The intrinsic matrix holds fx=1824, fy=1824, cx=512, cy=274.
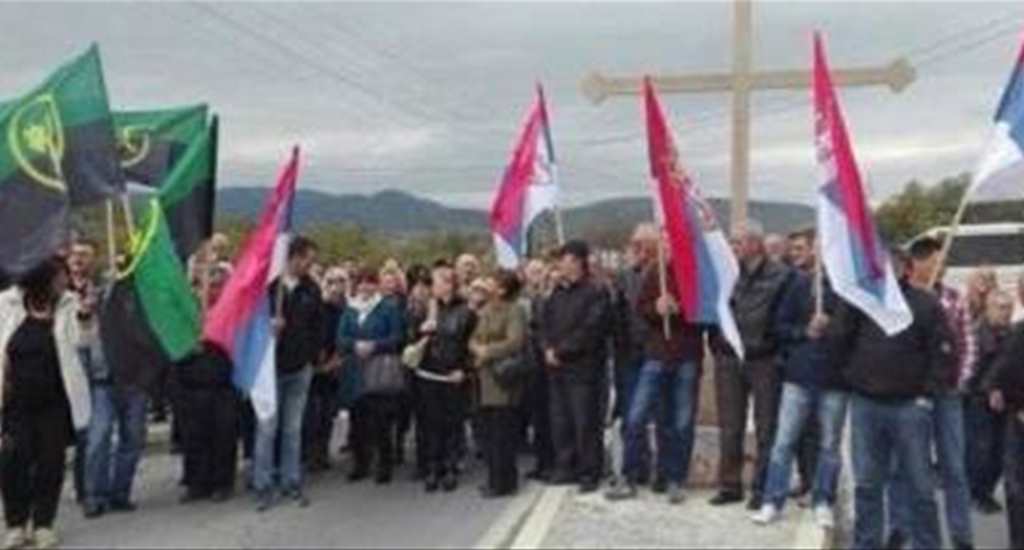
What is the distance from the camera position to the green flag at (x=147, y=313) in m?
12.0

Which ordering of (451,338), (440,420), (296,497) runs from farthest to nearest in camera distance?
(440,420) → (451,338) → (296,497)

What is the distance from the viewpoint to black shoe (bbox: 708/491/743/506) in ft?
37.9

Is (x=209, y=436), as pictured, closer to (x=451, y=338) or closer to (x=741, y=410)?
(x=451, y=338)

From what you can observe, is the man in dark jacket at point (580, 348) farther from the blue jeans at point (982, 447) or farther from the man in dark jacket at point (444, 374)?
the blue jeans at point (982, 447)

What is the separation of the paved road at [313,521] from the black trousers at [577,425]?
57 centimetres

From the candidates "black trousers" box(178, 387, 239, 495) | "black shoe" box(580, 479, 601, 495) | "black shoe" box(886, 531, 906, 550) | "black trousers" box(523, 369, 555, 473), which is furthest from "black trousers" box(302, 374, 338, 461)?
"black shoe" box(886, 531, 906, 550)

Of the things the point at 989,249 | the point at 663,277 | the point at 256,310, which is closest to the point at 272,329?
the point at 256,310

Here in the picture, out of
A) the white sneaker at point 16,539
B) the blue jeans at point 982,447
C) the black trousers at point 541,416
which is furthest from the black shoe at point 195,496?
the blue jeans at point 982,447

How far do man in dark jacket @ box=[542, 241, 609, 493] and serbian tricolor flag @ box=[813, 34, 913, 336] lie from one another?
2443mm

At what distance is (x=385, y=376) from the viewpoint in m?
13.5

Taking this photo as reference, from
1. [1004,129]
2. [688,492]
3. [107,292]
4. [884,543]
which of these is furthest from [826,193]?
[107,292]

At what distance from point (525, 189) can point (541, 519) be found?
362 centimetres

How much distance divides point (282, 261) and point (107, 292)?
119 cm

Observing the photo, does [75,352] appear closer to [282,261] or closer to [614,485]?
[282,261]
